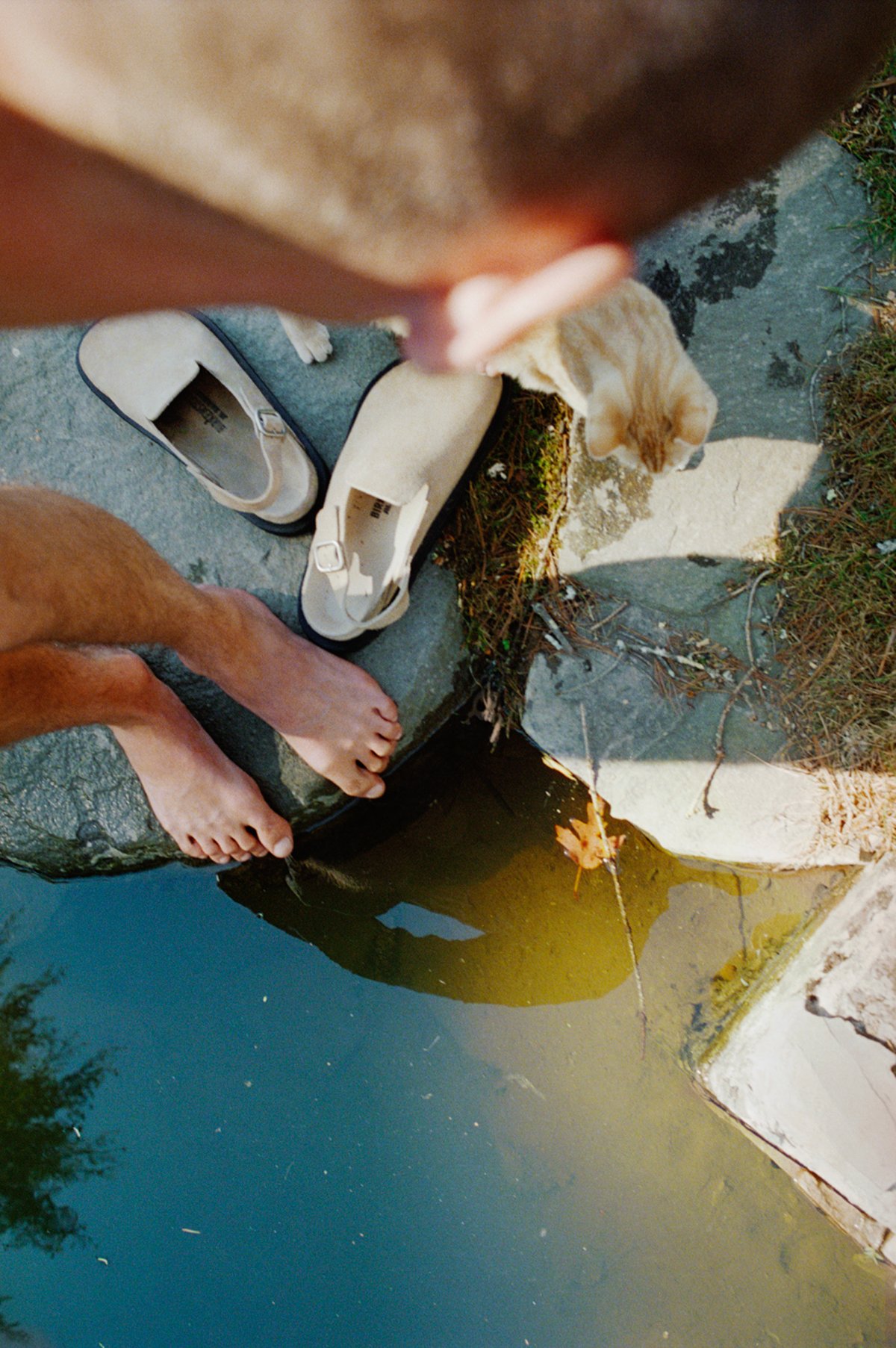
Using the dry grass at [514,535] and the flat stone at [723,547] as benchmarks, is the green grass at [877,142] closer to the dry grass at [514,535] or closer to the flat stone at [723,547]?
the flat stone at [723,547]

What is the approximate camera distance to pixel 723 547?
242 cm

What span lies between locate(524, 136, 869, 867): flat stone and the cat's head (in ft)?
2.25

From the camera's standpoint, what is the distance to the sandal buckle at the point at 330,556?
2.34 meters

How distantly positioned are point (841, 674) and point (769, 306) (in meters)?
1.08

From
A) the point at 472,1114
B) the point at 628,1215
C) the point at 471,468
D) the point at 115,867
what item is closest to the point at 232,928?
the point at 115,867

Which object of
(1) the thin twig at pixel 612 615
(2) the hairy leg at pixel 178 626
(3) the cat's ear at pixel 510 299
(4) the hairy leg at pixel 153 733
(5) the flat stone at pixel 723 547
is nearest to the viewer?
(3) the cat's ear at pixel 510 299

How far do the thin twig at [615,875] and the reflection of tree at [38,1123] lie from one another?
5.49 ft

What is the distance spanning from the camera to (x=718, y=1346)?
2355 mm

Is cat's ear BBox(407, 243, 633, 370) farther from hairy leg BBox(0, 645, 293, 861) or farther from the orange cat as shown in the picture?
hairy leg BBox(0, 645, 293, 861)

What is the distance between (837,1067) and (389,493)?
75.5 inches

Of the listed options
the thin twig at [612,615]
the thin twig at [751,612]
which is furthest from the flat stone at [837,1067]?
the thin twig at [612,615]

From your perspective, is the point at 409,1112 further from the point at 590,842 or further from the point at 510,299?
the point at 510,299

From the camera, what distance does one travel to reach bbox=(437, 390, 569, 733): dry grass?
2490mm

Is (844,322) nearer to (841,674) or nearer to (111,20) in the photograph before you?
(841,674)
